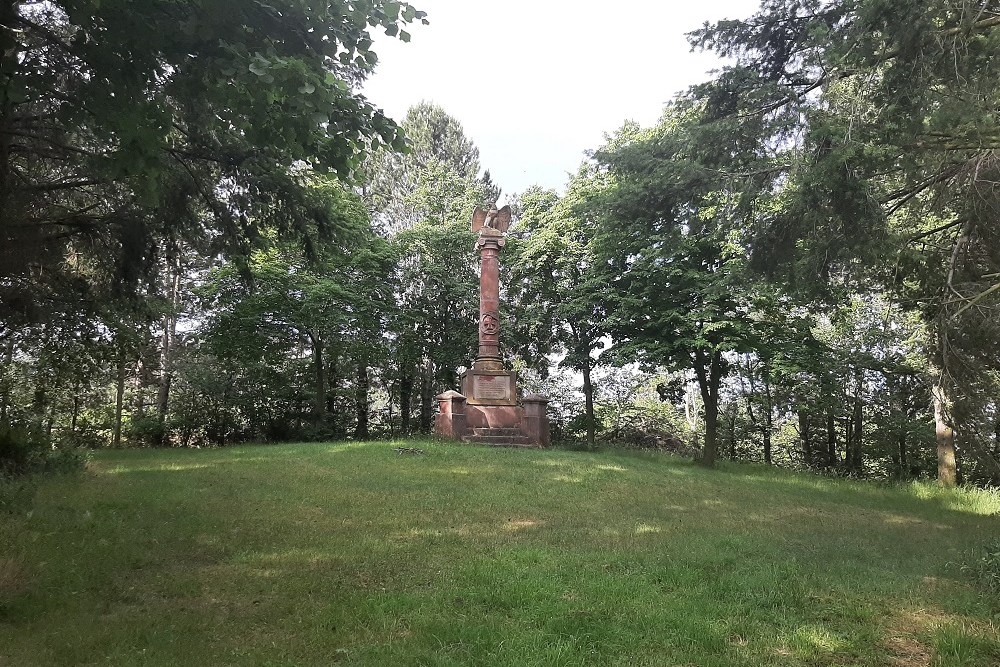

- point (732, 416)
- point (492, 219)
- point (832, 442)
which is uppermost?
point (492, 219)

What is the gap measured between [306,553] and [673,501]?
591 centimetres

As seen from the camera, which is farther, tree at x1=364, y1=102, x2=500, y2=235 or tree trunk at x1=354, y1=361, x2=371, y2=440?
tree at x1=364, y1=102, x2=500, y2=235

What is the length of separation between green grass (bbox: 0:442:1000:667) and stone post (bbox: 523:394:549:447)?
9.00 metres

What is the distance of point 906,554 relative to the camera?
657 centimetres

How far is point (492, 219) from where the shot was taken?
2036cm

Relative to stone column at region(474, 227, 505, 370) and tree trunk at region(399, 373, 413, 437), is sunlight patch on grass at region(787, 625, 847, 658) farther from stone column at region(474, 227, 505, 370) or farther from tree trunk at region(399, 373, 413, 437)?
tree trunk at region(399, 373, 413, 437)

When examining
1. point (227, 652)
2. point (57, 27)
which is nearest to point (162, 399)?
point (57, 27)

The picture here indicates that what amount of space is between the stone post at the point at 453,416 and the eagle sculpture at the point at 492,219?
19.5ft

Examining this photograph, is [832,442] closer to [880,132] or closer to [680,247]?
[680,247]

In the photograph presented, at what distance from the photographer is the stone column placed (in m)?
19.3

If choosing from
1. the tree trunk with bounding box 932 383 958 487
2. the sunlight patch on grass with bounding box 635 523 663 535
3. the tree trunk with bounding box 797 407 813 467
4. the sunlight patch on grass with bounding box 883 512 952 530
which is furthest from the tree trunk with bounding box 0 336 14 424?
the tree trunk with bounding box 797 407 813 467

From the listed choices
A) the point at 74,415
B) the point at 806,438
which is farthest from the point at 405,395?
the point at 806,438

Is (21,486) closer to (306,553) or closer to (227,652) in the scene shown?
(306,553)

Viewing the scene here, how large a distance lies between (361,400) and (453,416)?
25.1 feet
